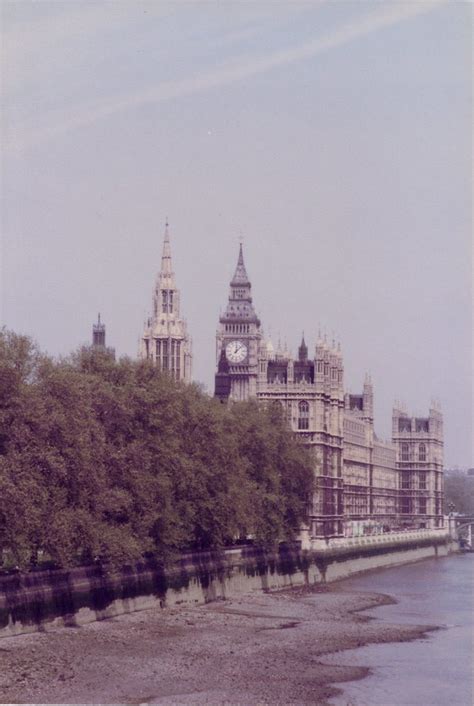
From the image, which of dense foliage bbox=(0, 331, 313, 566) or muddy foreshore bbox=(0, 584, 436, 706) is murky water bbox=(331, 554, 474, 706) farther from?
dense foliage bbox=(0, 331, 313, 566)

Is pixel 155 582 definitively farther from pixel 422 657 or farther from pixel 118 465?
pixel 422 657

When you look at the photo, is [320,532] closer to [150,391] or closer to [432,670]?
[150,391]

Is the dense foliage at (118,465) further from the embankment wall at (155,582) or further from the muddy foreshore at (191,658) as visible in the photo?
the muddy foreshore at (191,658)

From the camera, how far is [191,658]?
70.4 metres

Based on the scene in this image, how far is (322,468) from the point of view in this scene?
161625mm

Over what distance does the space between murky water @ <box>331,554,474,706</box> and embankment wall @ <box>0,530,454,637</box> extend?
8243 millimetres

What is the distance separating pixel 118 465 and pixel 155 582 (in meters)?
10.6

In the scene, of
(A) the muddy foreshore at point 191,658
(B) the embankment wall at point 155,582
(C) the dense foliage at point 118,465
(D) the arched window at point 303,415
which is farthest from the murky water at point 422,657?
(D) the arched window at point 303,415

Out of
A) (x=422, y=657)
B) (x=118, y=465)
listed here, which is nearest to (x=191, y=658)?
(x=422, y=657)

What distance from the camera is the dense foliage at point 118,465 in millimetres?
71375

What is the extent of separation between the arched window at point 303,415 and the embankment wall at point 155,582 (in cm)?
1669

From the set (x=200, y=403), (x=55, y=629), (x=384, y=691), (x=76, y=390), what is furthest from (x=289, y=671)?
(x=200, y=403)

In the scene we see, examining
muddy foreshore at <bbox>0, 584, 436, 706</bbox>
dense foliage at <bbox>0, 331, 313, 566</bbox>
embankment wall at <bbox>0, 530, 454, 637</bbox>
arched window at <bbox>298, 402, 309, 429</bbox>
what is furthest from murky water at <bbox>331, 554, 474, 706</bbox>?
arched window at <bbox>298, 402, 309, 429</bbox>

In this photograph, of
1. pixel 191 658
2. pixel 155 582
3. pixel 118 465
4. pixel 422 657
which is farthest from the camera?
pixel 155 582
